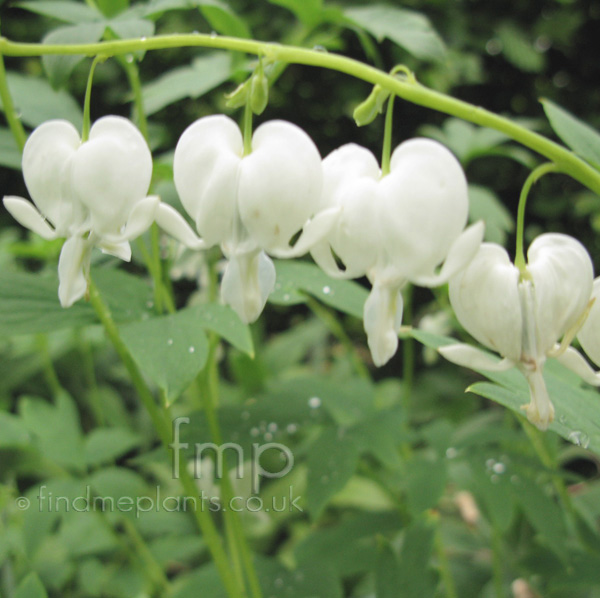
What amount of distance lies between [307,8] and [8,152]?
23.2 inches

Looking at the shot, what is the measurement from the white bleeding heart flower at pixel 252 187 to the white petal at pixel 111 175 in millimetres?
42

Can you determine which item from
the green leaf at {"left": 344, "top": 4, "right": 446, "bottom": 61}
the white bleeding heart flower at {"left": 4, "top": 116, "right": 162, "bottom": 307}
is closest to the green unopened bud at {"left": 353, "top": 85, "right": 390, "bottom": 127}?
the white bleeding heart flower at {"left": 4, "top": 116, "right": 162, "bottom": 307}

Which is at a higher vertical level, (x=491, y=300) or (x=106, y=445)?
(x=491, y=300)

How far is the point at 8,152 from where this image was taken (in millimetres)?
1063

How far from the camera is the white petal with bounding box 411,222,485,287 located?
52 cm

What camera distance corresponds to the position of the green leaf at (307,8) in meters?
1.14

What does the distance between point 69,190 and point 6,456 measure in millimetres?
1549

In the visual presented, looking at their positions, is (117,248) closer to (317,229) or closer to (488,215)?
(317,229)

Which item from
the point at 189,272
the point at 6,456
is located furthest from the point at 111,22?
the point at 6,456

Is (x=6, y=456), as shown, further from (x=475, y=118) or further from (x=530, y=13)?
(x=530, y=13)

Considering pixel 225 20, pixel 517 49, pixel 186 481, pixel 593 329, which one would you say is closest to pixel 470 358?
pixel 593 329

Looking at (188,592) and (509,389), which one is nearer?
(509,389)

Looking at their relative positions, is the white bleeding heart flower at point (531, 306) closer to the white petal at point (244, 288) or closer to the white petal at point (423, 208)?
the white petal at point (423, 208)

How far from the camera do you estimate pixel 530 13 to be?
9.15 ft
